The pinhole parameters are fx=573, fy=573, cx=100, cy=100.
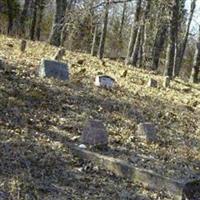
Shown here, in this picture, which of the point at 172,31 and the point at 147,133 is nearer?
the point at 147,133

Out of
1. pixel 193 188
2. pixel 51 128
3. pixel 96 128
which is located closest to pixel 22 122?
pixel 51 128

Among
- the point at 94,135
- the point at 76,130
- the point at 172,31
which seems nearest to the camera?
the point at 94,135

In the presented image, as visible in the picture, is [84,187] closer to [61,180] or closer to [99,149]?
[61,180]

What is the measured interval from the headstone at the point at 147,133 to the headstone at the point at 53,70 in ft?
10.6

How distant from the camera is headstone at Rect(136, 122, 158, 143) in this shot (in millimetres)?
10023

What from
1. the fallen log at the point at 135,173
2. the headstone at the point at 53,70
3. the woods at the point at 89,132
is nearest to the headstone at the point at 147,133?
the woods at the point at 89,132

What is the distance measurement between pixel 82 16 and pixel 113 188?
8260mm

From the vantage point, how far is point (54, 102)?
1090 centimetres

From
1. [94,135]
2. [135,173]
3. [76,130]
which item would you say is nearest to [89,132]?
[94,135]

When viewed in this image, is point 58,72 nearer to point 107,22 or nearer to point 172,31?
point 172,31

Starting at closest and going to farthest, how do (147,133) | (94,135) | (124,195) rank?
(124,195) < (94,135) < (147,133)

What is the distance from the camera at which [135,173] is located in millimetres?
8141

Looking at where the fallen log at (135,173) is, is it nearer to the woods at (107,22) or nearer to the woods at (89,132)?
the woods at (89,132)

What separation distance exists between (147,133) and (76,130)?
1.28 meters
